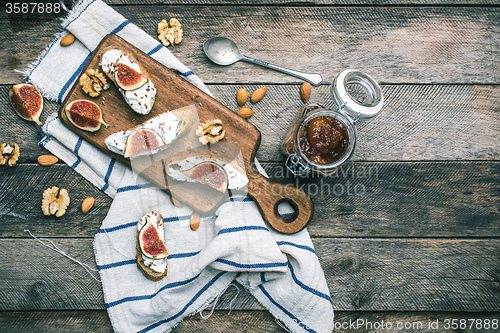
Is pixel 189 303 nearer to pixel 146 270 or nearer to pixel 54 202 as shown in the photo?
pixel 146 270

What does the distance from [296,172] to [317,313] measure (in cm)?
89

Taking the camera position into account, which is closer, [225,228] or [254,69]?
[225,228]

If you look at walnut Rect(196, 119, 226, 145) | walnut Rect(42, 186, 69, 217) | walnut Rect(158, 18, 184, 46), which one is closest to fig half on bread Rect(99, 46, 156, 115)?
walnut Rect(158, 18, 184, 46)

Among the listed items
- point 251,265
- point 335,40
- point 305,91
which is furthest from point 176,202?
point 335,40

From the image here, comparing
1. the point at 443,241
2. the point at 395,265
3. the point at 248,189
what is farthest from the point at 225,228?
the point at 443,241

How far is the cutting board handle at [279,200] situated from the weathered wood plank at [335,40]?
70cm

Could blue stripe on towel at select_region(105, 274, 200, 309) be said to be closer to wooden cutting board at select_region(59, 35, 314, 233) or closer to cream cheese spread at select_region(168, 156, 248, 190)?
wooden cutting board at select_region(59, 35, 314, 233)

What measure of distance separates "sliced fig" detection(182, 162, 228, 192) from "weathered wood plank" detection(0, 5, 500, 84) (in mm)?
602

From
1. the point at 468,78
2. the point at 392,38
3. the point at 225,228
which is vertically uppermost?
the point at 468,78

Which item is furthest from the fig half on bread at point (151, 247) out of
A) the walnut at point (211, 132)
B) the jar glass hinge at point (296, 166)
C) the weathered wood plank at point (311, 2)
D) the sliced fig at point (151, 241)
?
the weathered wood plank at point (311, 2)

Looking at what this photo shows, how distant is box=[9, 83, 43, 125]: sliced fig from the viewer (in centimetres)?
192

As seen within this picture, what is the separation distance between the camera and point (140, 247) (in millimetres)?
1827

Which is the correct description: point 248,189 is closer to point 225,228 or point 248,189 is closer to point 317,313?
point 225,228

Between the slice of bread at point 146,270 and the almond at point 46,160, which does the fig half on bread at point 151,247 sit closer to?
the slice of bread at point 146,270
